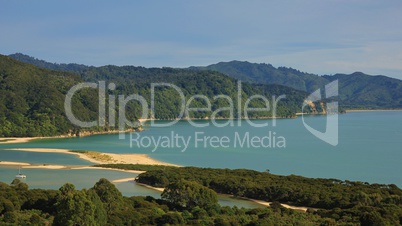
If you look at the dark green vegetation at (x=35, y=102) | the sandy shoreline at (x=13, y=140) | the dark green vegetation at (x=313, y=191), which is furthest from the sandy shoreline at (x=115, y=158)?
the dark green vegetation at (x=35, y=102)

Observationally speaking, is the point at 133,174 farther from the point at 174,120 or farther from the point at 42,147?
the point at 174,120

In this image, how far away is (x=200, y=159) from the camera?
5591 centimetres

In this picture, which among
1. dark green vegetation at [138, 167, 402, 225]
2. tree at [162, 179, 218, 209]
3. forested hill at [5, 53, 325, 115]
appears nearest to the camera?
dark green vegetation at [138, 167, 402, 225]

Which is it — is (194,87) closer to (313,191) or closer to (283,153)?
(283,153)

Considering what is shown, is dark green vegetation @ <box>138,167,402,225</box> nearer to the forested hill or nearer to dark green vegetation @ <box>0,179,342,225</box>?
dark green vegetation @ <box>0,179,342,225</box>

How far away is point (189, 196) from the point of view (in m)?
28.3

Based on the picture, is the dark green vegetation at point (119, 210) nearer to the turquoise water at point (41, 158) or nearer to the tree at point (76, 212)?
the tree at point (76, 212)

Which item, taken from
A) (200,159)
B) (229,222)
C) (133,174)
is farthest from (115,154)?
(229,222)

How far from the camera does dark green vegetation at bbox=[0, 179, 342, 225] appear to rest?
2116 cm

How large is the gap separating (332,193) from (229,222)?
41.3ft

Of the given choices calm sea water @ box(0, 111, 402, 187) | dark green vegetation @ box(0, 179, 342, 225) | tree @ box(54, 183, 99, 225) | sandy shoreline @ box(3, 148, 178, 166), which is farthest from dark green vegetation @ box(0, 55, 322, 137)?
tree @ box(54, 183, 99, 225)

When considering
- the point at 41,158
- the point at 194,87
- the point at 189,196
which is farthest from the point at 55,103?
the point at 194,87

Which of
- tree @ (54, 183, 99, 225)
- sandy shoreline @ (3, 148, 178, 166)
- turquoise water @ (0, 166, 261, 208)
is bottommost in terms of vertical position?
turquoise water @ (0, 166, 261, 208)

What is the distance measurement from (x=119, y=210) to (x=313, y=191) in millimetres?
14111
